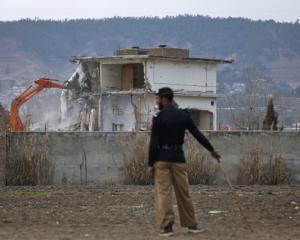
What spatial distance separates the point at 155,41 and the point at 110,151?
147 meters

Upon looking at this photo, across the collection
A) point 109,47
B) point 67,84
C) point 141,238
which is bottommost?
point 141,238

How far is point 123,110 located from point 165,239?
58031 mm

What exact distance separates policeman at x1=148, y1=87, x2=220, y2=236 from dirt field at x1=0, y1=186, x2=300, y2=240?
29 cm

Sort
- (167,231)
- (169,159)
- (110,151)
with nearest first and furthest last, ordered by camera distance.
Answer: (167,231)
(169,159)
(110,151)

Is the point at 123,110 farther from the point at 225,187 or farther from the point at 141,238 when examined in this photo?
the point at 141,238

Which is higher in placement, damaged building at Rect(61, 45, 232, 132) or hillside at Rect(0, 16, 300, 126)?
hillside at Rect(0, 16, 300, 126)

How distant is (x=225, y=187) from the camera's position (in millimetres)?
22812

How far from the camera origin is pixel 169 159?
45.8ft

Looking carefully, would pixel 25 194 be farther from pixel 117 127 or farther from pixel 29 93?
pixel 117 127

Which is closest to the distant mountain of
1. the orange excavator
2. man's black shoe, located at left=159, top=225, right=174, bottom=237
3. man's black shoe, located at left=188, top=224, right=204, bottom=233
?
the orange excavator

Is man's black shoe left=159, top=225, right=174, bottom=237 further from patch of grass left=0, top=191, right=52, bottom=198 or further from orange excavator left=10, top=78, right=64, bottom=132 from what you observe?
orange excavator left=10, top=78, right=64, bottom=132

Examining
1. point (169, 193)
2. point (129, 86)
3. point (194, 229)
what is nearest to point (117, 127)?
point (129, 86)

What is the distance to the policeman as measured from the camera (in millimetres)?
13859

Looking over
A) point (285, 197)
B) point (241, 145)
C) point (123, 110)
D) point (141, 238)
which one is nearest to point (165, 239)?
point (141, 238)
